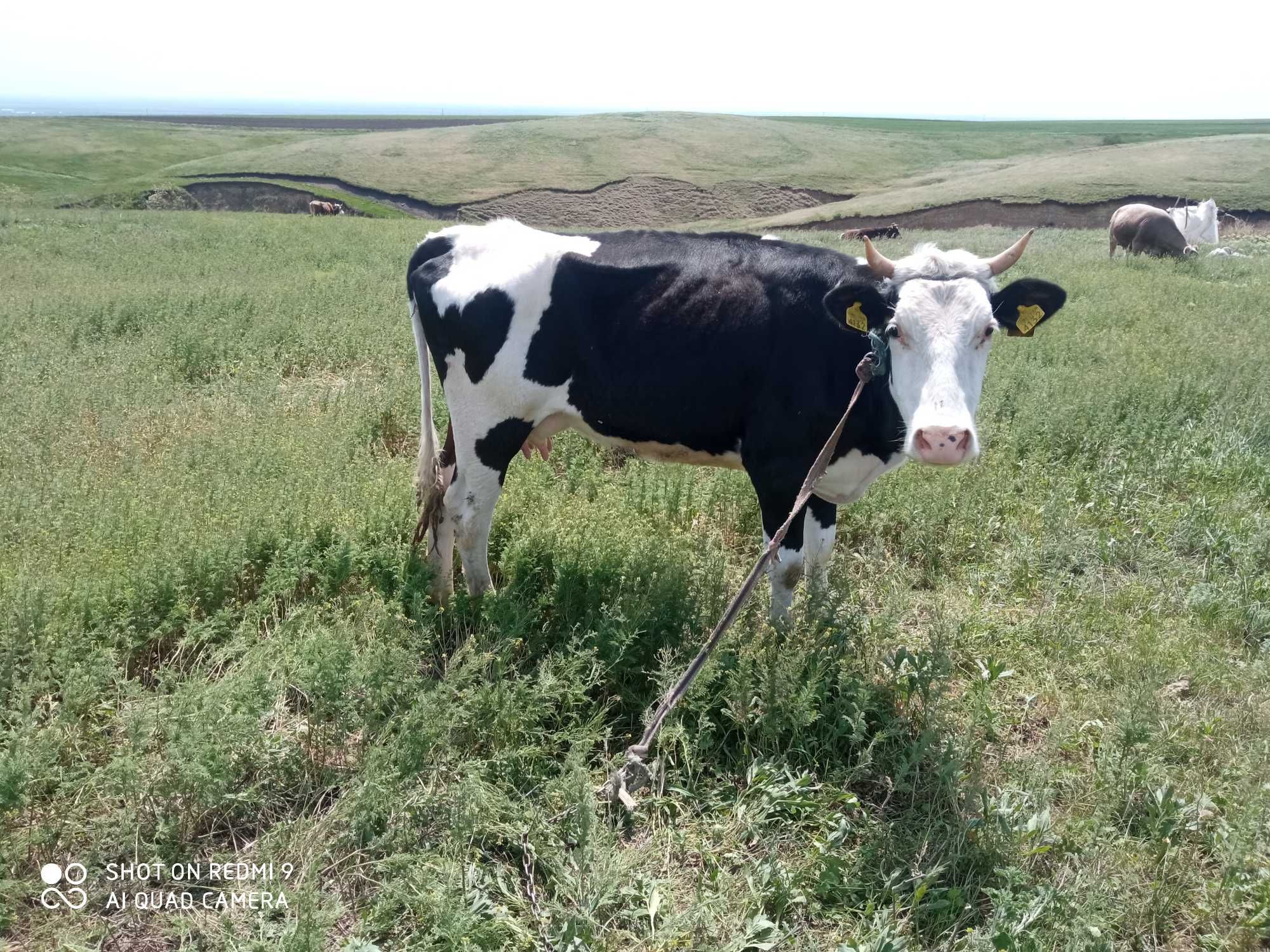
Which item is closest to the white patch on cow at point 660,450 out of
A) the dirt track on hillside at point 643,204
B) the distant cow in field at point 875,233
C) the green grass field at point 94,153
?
the distant cow in field at point 875,233

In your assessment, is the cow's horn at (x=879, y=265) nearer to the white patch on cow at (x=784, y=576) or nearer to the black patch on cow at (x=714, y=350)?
the black patch on cow at (x=714, y=350)

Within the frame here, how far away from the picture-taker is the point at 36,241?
681 inches

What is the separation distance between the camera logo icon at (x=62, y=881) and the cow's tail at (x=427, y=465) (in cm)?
245

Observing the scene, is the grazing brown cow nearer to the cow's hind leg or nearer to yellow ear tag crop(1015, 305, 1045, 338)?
the cow's hind leg

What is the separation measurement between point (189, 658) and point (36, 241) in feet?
57.1

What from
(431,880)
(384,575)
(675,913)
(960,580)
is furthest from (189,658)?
(960,580)

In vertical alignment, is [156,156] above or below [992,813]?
above

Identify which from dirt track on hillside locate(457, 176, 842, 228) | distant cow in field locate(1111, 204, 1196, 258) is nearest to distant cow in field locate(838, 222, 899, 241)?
distant cow in field locate(1111, 204, 1196, 258)

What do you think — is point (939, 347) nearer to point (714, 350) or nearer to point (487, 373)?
point (714, 350)

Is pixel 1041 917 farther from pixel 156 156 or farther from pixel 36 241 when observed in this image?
pixel 156 156

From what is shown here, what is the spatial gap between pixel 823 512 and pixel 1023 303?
1521 millimetres

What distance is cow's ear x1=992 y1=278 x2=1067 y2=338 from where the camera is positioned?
407cm

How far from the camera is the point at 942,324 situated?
12.3 feet

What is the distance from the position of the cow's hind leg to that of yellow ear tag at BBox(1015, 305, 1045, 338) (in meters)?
2.63
